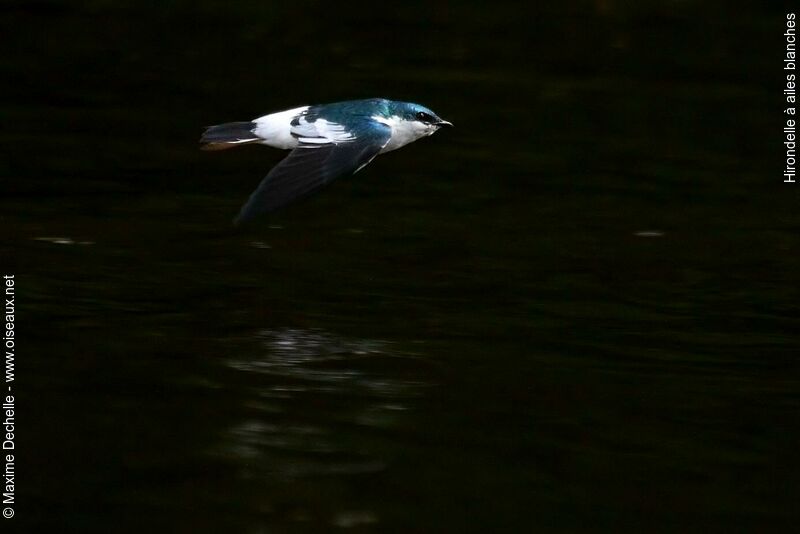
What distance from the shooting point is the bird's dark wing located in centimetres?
759

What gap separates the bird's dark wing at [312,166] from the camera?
24.9 ft

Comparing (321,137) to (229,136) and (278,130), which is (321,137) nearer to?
(278,130)

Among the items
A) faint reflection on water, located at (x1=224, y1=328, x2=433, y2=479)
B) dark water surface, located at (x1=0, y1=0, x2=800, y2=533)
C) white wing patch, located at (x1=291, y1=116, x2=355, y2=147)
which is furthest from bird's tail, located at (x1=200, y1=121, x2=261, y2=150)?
A: faint reflection on water, located at (x1=224, y1=328, x2=433, y2=479)

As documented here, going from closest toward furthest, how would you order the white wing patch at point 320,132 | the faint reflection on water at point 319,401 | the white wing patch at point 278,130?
the faint reflection on water at point 319,401 < the white wing patch at point 320,132 < the white wing patch at point 278,130

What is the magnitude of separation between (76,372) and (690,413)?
2.44m

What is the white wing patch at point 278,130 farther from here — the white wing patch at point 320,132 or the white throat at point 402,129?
the white throat at point 402,129

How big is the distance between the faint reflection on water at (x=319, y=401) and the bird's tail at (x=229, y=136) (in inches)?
57.4

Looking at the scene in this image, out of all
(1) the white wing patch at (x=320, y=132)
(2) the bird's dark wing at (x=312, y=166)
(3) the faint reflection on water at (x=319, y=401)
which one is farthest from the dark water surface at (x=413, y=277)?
(1) the white wing patch at (x=320, y=132)

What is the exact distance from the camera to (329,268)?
346 inches

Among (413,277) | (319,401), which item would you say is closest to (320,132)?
(413,277)

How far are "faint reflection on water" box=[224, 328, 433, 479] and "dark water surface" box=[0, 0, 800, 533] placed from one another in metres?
0.02

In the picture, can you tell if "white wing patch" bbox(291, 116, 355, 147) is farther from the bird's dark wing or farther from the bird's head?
the bird's head

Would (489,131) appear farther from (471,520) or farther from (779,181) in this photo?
(471,520)

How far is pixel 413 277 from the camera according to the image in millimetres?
8711
